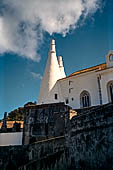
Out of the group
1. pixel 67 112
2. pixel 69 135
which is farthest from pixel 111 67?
pixel 69 135

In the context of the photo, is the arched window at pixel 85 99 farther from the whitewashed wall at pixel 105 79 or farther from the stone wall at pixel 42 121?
the stone wall at pixel 42 121

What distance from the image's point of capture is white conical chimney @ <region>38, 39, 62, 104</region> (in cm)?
2266

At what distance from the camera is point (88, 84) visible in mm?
21391

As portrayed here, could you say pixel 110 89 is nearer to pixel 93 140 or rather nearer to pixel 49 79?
pixel 49 79

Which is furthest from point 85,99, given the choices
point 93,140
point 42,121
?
point 93,140

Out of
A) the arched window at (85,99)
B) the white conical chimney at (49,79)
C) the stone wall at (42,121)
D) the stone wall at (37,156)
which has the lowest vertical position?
the stone wall at (37,156)

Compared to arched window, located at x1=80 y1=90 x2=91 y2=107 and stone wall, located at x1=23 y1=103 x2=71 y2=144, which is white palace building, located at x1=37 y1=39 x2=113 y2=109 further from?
stone wall, located at x1=23 y1=103 x2=71 y2=144

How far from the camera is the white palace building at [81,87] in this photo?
→ 1967 centimetres

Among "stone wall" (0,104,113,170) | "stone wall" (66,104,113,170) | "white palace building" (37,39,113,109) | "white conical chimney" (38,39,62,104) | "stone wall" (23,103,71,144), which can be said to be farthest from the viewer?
"white conical chimney" (38,39,62,104)

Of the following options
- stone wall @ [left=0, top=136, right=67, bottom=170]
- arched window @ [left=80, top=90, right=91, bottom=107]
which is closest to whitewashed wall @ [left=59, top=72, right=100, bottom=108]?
arched window @ [left=80, top=90, right=91, bottom=107]

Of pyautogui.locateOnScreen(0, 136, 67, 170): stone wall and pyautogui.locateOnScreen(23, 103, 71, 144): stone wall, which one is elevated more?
pyautogui.locateOnScreen(23, 103, 71, 144): stone wall

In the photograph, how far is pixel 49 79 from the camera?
78.9 feet

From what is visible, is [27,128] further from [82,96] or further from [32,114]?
[82,96]

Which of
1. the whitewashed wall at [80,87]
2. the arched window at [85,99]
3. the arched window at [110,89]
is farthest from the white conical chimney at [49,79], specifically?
the arched window at [110,89]
